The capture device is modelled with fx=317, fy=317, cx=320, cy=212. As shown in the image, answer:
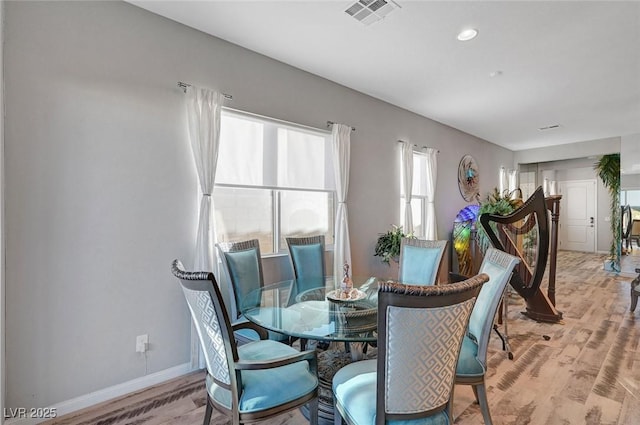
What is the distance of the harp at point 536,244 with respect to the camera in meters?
3.44

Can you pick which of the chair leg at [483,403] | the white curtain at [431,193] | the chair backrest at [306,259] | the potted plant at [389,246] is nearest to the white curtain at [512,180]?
the white curtain at [431,193]

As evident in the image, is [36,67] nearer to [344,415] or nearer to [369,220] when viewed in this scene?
[344,415]

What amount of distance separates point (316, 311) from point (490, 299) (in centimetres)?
105

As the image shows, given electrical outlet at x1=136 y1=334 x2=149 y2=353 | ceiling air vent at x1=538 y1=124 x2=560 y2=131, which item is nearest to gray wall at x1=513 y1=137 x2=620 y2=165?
ceiling air vent at x1=538 y1=124 x2=560 y2=131

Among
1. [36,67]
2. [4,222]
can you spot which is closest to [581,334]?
[4,222]

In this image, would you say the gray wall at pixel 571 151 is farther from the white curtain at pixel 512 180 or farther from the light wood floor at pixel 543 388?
the light wood floor at pixel 543 388

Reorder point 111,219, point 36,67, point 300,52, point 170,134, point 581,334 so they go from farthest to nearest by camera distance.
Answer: point 581,334, point 300,52, point 170,134, point 111,219, point 36,67

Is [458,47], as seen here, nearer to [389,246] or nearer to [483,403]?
[389,246]

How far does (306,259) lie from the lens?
313cm

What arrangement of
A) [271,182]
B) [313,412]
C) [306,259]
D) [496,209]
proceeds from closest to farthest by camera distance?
[313,412] → [306,259] → [271,182] → [496,209]

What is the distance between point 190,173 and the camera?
272cm

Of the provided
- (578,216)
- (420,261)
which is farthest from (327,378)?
(578,216)

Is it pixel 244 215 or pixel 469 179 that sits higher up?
pixel 469 179

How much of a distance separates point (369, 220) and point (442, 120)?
2.50m
